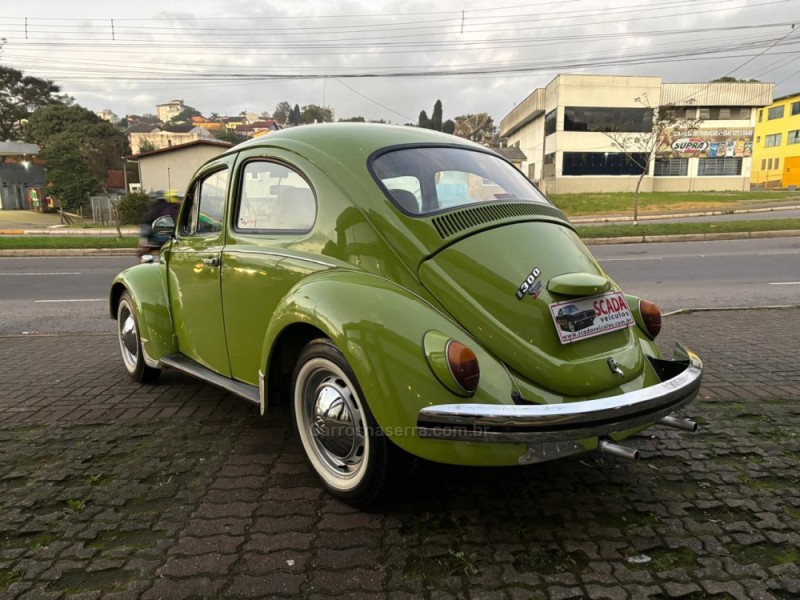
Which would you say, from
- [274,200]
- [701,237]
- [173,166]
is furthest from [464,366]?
[173,166]

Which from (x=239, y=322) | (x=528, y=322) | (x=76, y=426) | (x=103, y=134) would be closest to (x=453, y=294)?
(x=528, y=322)

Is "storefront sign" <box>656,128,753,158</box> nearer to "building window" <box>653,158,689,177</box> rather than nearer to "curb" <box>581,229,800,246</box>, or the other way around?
"building window" <box>653,158,689,177</box>

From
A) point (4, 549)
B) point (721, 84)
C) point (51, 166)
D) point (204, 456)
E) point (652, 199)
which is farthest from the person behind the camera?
point (721, 84)

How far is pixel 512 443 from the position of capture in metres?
2.17

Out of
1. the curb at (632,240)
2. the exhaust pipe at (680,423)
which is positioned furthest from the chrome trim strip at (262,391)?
the curb at (632,240)

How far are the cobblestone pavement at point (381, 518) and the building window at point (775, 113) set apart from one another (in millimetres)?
73221

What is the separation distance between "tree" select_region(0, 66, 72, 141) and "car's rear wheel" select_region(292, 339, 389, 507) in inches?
2900

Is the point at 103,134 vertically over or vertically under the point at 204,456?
over

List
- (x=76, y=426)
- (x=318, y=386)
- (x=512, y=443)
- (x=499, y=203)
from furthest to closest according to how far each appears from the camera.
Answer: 1. (x=76, y=426)
2. (x=499, y=203)
3. (x=318, y=386)
4. (x=512, y=443)

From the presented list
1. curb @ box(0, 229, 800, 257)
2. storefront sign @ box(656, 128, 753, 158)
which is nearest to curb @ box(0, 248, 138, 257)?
curb @ box(0, 229, 800, 257)

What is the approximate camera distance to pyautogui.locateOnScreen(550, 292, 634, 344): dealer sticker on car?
8.29 ft

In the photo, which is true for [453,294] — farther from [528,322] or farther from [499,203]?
[499,203]

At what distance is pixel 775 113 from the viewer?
206 ft

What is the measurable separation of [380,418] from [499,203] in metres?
1.38
